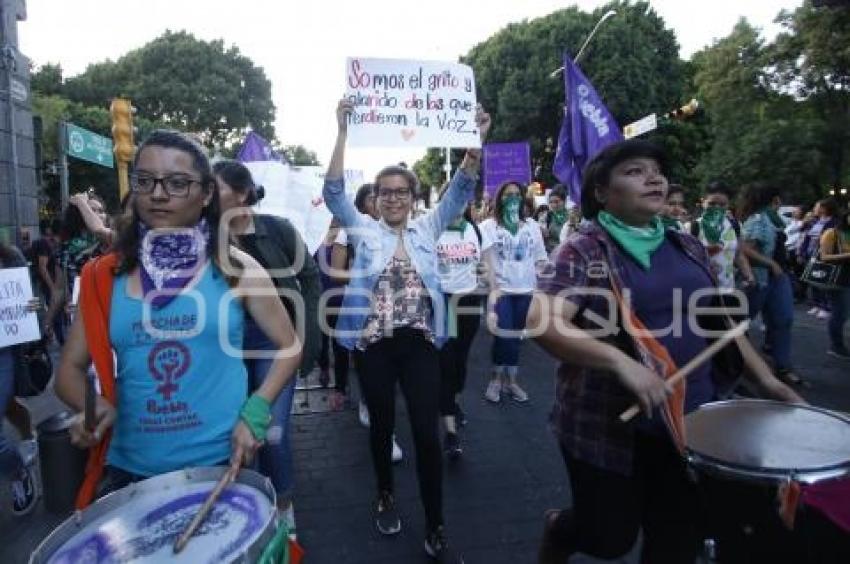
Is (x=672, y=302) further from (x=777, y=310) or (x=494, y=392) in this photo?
(x=777, y=310)

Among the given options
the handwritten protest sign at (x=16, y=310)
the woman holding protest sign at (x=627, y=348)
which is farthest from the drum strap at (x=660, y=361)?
the handwritten protest sign at (x=16, y=310)

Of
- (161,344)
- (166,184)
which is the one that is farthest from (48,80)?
(161,344)

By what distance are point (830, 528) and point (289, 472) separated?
8.36 ft

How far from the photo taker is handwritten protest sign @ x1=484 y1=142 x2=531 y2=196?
11.7 m

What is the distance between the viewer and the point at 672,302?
7.71 feet

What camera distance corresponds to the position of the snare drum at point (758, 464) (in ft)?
6.11

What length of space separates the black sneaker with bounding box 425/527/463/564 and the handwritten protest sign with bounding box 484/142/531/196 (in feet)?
28.9

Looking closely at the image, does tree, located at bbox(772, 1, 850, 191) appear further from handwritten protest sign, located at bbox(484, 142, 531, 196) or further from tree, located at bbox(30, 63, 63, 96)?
tree, located at bbox(30, 63, 63, 96)

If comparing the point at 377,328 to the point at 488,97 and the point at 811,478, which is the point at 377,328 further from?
the point at 488,97

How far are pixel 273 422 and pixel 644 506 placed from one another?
5.83 ft

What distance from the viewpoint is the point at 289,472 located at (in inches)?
139

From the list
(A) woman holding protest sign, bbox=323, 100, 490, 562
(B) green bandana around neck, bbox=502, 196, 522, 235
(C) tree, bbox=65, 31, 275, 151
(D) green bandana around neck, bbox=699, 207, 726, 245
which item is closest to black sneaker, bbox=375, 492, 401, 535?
(A) woman holding protest sign, bbox=323, 100, 490, 562

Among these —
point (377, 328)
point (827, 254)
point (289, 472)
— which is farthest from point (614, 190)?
point (827, 254)

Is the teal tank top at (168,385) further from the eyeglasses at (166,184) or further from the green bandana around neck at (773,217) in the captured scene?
the green bandana around neck at (773,217)
